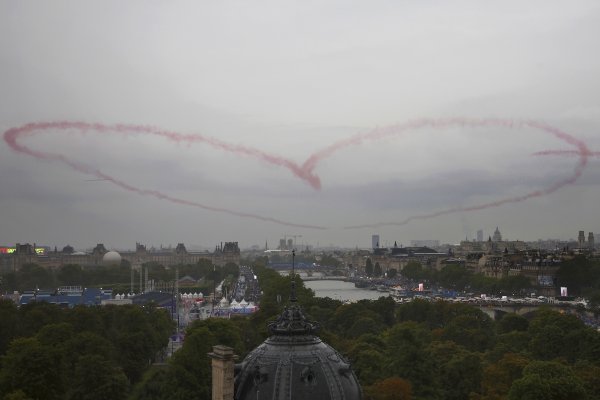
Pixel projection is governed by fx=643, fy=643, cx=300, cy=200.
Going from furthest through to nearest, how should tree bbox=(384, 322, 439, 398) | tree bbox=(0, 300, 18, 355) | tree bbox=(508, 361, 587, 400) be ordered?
1. tree bbox=(0, 300, 18, 355)
2. tree bbox=(384, 322, 439, 398)
3. tree bbox=(508, 361, 587, 400)

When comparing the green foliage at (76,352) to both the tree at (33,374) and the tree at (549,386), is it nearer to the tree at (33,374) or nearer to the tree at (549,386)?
the tree at (33,374)

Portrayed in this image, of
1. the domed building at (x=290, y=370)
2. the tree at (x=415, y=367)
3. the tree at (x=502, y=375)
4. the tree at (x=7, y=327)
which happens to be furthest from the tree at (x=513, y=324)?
the domed building at (x=290, y=370)

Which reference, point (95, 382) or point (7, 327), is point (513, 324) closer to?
point (95, 382)

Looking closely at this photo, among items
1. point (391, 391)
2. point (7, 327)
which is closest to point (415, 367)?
point (391, 391)

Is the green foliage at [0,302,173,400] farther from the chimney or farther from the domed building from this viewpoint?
the domed building

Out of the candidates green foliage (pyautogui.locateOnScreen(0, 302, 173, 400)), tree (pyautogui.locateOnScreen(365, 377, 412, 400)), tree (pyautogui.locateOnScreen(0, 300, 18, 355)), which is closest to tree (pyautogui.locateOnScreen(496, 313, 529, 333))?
tree (pyautogui.locateOnScreen(365, 377, 412, 400))
